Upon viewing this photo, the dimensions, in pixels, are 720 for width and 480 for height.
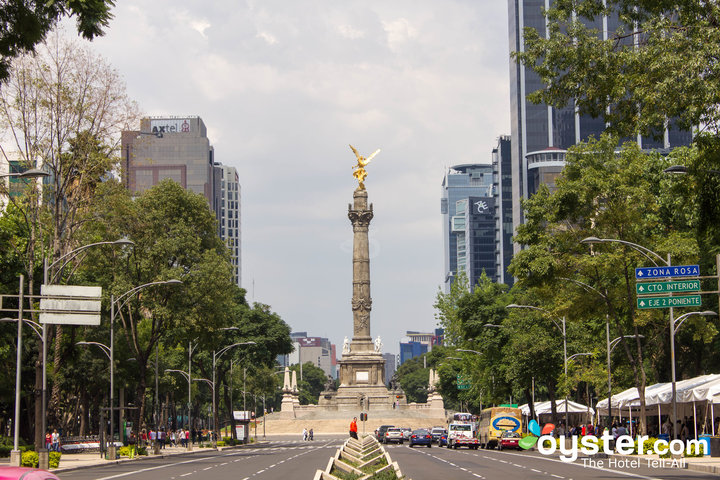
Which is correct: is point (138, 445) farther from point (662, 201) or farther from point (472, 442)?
point (662, 201)

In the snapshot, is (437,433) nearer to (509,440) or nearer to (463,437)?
(463,437)

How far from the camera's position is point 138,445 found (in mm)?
55844

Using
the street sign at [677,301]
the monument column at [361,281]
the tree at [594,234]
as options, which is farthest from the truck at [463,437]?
the monument column at [361,281]

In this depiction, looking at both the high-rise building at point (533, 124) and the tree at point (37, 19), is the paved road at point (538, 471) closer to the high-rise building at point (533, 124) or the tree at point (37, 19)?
the tree at point (37, 19)

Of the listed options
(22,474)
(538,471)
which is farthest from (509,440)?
(22,474)

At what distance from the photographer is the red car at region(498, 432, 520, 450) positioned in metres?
55.8

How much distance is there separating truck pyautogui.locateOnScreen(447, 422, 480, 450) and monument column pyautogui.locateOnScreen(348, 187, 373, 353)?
45958 mm

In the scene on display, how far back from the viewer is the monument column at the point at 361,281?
108m

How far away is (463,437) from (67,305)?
3304 cm

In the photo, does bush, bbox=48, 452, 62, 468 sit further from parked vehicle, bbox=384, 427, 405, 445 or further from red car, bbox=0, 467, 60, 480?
parked vehicle, bbox=384, 427, 405, 445

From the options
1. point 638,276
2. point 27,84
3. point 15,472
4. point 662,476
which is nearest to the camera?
point 15,472

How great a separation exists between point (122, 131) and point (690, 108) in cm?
2927

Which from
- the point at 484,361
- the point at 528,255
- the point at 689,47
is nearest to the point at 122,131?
the point at 528,255

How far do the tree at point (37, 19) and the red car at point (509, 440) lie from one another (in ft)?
143
